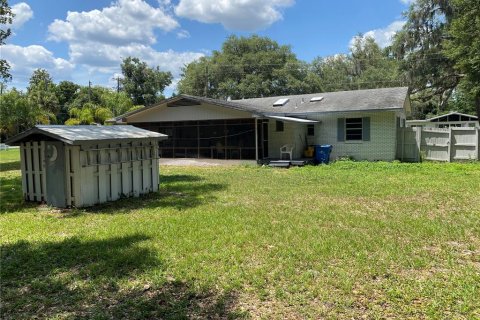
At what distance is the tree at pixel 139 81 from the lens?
154 ft

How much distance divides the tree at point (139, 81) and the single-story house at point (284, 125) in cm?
2831

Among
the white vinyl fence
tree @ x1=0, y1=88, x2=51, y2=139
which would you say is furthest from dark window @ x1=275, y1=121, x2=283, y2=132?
tree @ x1=0, y1=88, x2=51, y2=139

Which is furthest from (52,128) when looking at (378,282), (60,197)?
(378,282)

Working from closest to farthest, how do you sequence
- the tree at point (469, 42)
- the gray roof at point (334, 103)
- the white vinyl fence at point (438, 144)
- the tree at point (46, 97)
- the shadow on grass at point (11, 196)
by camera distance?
the shadow on grass at point (11, 196) < the white vinyl fence at point (438, 144) < the gray roof at point (334, 103) < the tree at point (469, 42) < the tree at point (46, 97)

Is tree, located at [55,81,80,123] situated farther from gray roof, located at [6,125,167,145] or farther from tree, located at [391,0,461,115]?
gray roof, located at [6,125,167,145]

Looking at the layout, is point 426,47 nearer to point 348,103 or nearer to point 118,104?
point 348,103

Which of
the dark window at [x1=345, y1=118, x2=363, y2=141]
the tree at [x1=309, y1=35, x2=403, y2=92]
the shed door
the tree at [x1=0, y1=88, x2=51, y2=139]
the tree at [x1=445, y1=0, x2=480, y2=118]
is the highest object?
the tree at [x1=309, y1=35, x2=403, y2=92]

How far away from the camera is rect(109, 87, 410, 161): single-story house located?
1670 cm

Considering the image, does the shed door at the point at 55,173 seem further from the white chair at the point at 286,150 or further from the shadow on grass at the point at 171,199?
the white chair at the point at 286,150

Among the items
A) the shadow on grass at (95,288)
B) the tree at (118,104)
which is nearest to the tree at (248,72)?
the tree at (118,104)

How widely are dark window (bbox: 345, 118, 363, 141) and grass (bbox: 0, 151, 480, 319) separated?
28.9 feet

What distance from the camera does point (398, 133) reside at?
17141mm

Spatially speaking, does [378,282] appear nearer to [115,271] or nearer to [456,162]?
[115,271]

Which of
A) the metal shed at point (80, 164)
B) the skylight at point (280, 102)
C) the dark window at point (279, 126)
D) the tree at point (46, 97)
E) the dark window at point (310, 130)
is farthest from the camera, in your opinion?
the tree at point (46, 97)
